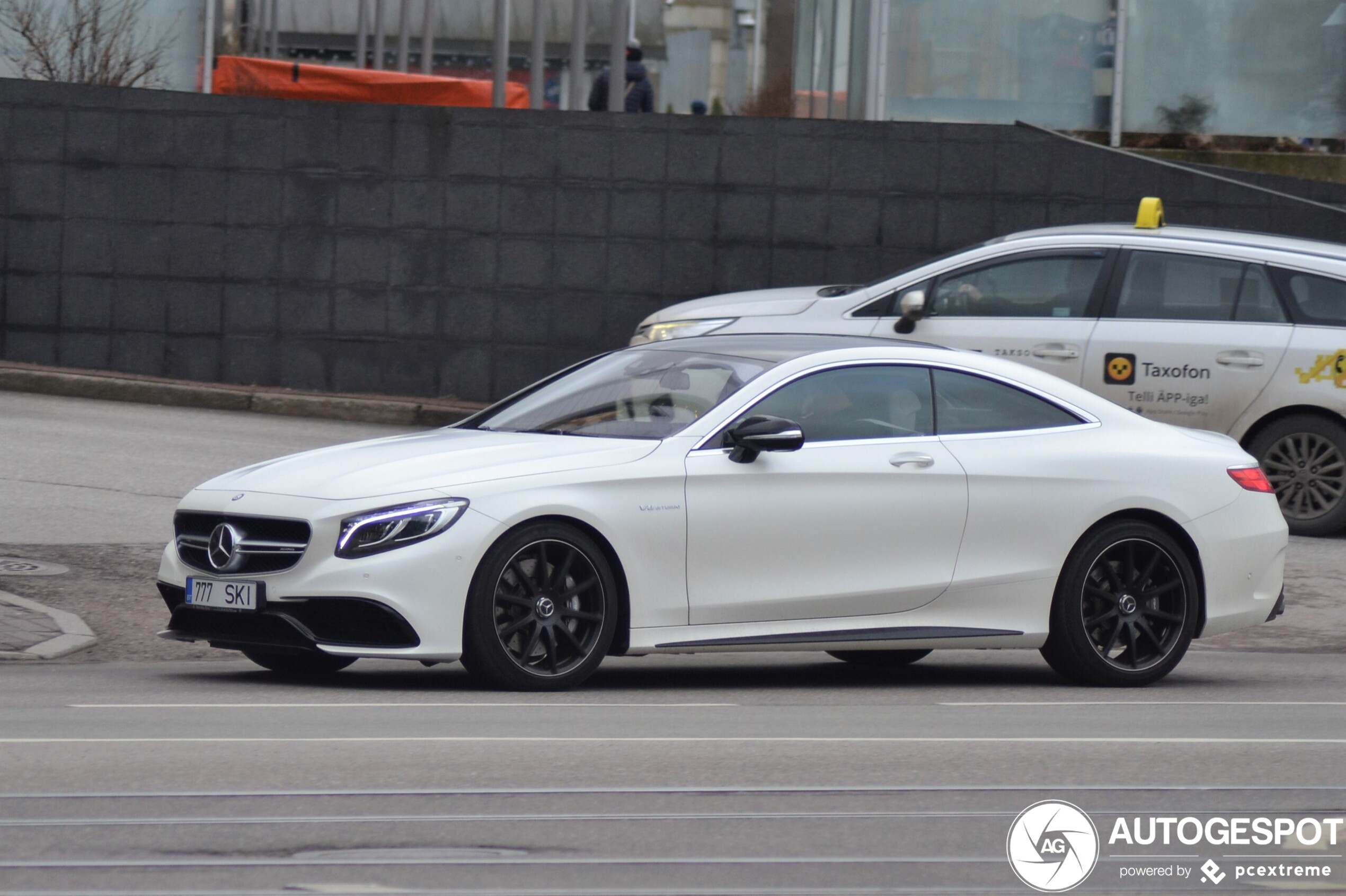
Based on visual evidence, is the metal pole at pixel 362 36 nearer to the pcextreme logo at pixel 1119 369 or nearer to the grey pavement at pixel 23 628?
the pcextreme logo at pixel 1119 369

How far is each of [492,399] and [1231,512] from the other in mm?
8585

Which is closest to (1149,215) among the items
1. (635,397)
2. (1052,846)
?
(635,397)

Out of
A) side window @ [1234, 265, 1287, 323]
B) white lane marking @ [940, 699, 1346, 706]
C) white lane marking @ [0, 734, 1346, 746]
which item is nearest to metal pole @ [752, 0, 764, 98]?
side window @ [1234, 265, 1287, 323]

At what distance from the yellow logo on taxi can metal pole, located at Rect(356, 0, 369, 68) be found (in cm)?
1262

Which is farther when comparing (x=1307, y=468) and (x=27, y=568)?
(x=1307, y=468)

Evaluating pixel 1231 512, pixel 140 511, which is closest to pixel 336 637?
pixel 1231 512

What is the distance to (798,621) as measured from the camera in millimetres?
8086

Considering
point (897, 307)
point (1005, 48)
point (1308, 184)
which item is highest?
point (1005, 48)

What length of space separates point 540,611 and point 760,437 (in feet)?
3.63

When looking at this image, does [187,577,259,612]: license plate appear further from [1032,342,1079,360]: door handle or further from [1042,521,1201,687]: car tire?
[1032,342,1079,360]: door handle

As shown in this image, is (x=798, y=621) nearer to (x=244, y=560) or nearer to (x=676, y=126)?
(x=244, y=560)

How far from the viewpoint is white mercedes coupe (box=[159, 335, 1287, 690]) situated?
7461mm

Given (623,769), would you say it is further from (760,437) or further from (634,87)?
(634,87)

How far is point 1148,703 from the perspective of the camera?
814cm
